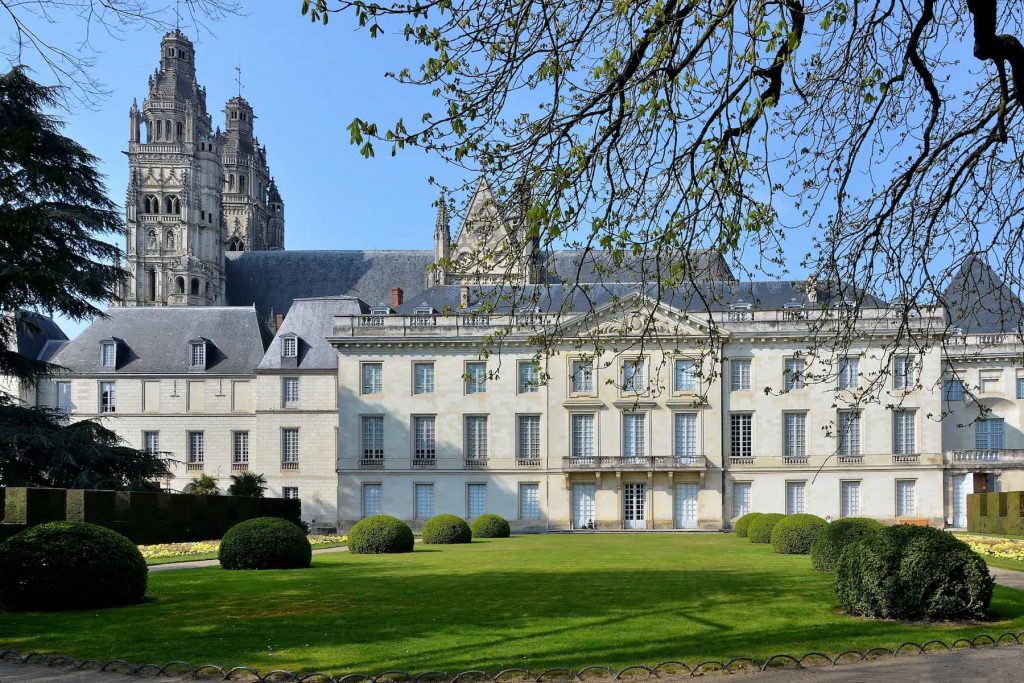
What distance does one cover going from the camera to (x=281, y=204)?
98938 millimetres

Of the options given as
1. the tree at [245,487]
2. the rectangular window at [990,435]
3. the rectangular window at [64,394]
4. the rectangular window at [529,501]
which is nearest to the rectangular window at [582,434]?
the rectangular window at [529,501]

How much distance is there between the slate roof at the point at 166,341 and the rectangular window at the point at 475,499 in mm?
11905

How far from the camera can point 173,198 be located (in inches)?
2837

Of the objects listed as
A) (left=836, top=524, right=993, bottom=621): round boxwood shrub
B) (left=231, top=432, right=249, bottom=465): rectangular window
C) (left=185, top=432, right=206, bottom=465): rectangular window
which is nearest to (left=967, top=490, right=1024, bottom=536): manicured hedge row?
(left=836, top=524, right=993, bottom=621): round boxwood shrub

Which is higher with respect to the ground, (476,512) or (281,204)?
Result: (281,204)

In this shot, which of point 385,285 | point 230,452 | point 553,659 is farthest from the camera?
point 385,285

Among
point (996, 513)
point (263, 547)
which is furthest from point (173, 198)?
point (263, 547)

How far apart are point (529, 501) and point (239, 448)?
13857 millimetres

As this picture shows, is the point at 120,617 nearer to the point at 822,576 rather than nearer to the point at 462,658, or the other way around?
the point at 462,658

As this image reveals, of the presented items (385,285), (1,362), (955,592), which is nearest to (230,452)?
(385,285)

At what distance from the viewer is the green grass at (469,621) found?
10.5m

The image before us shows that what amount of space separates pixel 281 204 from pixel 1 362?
73684mm

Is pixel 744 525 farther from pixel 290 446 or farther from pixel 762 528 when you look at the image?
pixel 290 446

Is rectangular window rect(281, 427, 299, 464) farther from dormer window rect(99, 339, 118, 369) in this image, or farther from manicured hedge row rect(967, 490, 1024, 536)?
manicured hedge row rect(967, 490, 1024, 536)
